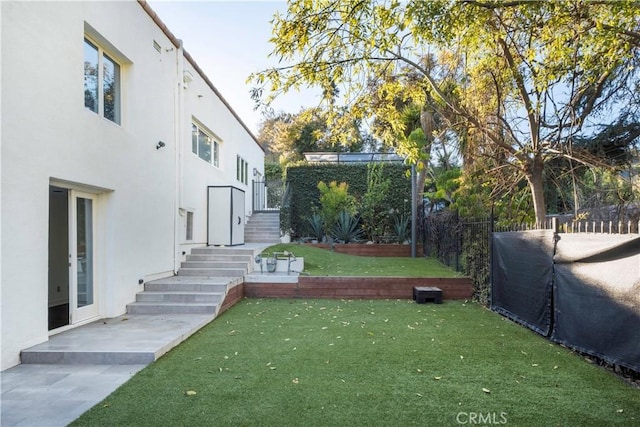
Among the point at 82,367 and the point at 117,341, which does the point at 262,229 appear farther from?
the point at 82,367

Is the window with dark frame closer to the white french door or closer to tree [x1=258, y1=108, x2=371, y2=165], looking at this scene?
the white french door

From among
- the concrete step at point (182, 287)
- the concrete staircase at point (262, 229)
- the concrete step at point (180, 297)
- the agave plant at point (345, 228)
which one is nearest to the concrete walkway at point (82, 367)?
the concrete step at point (180, 297)

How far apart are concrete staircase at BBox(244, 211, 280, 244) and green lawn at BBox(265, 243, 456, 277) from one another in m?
2.96

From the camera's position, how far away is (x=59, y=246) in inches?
261

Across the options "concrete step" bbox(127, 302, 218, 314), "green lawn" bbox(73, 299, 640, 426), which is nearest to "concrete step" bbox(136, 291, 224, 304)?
"concrete step" bbox(127, 302, 218, 314)

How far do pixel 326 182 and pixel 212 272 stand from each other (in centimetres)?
771

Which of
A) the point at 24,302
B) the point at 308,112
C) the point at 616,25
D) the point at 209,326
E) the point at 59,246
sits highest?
the point at 616,25

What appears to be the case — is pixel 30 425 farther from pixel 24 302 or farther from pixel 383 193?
pixel 383 193

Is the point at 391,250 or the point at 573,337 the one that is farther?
the point at 391,250

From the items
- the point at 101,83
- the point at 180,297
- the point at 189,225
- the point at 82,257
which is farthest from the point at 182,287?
the point at 101,83

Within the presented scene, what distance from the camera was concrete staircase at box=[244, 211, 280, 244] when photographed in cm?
1414

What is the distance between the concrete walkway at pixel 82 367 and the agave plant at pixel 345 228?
7882 mm

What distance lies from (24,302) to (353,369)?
3.85 meters

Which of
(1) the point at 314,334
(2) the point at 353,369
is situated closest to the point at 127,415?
(2) the point at 353,369
